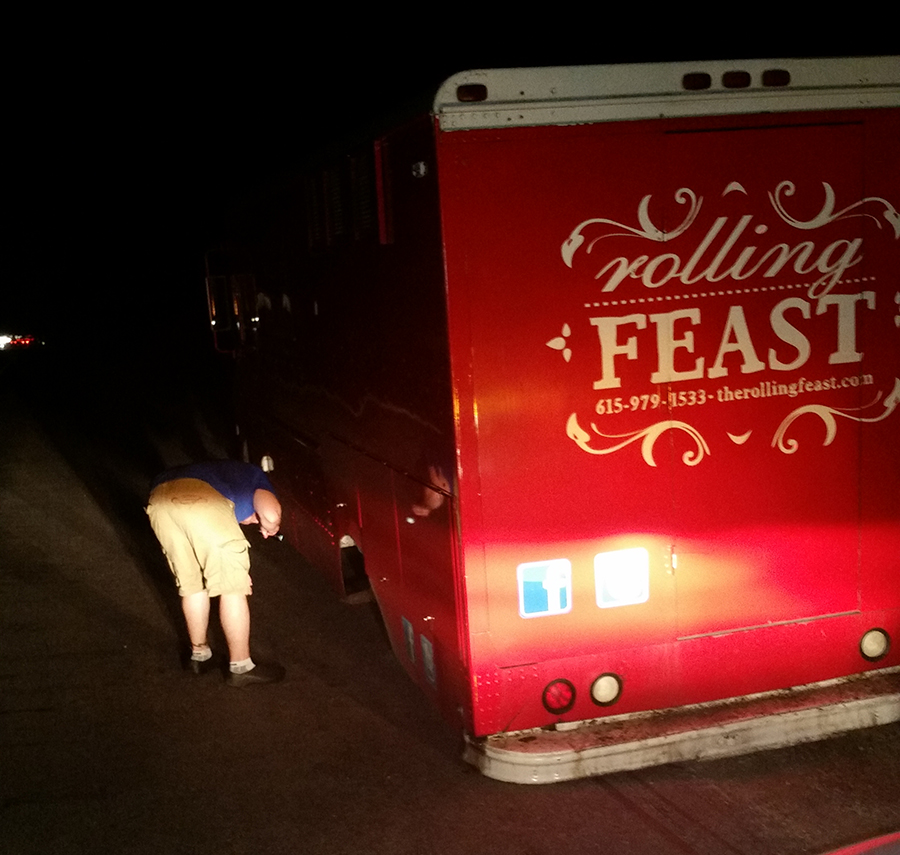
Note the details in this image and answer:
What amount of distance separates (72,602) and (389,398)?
3944 mm

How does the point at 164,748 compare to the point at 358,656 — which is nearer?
the point at 164,748

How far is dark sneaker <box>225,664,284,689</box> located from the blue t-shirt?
0.88m

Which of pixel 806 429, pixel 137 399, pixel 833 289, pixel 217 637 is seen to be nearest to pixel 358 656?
pixel 217 637

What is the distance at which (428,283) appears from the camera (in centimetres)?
418

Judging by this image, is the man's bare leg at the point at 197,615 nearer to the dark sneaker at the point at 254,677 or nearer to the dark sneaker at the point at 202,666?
the dark sneaker at the point at 202,666

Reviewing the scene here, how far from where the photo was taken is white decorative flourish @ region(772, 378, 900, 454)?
4402 mm

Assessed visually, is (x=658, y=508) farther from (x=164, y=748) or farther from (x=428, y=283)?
(x=164, y=748)

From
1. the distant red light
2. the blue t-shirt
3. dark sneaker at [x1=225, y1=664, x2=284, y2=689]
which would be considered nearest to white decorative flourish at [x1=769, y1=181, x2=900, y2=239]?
the distant red light

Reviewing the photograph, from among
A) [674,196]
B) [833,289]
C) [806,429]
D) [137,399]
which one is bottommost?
[137,399]

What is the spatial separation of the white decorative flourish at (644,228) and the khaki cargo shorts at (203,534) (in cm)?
262

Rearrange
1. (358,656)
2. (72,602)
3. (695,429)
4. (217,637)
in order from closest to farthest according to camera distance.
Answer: (695,429) → (358,656) → (217,637) → (72,602)

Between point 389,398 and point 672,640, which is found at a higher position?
point 389,398

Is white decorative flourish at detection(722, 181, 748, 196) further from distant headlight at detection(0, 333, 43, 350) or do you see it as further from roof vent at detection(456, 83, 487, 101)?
distant headlight at detection(0, 333, 43, 350)

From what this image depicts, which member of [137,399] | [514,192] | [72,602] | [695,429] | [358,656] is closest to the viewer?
[514,192]
